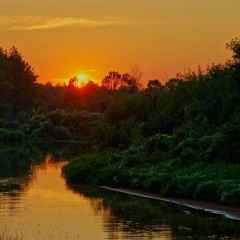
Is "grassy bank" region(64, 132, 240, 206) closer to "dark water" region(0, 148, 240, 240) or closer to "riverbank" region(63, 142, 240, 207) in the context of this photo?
"riverbank" region(63, 142, 240, 207)

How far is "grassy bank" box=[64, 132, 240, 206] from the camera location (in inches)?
1714

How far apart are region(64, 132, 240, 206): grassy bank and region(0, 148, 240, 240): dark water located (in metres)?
1.67

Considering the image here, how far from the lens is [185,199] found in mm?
44781

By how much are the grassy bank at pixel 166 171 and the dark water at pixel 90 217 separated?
167cm

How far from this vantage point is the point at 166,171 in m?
50.5

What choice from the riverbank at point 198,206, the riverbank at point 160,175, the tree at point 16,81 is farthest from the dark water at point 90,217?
the tree at point 16,81

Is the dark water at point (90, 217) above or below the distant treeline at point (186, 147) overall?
below

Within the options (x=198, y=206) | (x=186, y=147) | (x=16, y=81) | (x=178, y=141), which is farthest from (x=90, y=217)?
(x=16, y=81)

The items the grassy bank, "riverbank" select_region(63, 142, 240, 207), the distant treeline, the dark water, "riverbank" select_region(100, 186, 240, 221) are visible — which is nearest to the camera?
the dark water

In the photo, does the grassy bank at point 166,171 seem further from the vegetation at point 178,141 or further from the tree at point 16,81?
the tree at point 16,81

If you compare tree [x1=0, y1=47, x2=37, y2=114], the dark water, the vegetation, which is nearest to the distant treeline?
the vegetation

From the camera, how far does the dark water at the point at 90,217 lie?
1347 inches

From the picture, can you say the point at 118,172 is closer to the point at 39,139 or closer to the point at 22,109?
the point at 39,139

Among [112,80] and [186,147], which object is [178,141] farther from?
[112,80]
